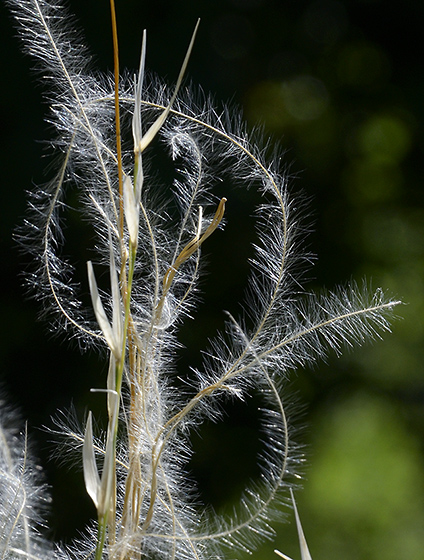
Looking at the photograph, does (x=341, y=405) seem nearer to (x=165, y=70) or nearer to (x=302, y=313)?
(x=165, y=70)

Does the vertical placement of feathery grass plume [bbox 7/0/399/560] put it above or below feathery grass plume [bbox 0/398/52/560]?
above

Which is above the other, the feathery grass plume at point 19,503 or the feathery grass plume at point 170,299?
the feathery grass plume at point 170,299

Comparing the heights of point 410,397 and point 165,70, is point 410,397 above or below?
below

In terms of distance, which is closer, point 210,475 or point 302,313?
point 302,313

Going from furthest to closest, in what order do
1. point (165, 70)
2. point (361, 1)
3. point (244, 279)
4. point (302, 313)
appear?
point (361, 1) → point (244, 279) → point (165, 70) → point (302, 313)

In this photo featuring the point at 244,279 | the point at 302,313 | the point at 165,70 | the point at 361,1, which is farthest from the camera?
the point at 361,1

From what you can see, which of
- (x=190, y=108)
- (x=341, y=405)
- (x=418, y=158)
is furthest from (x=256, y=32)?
(x=190, y=108)

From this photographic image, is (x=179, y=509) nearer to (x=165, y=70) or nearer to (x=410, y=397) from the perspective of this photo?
(x=165, y=70)

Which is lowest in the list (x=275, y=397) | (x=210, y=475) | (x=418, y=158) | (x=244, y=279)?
(x=210, y=475)

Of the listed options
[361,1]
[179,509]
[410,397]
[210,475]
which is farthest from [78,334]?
[361,1]
